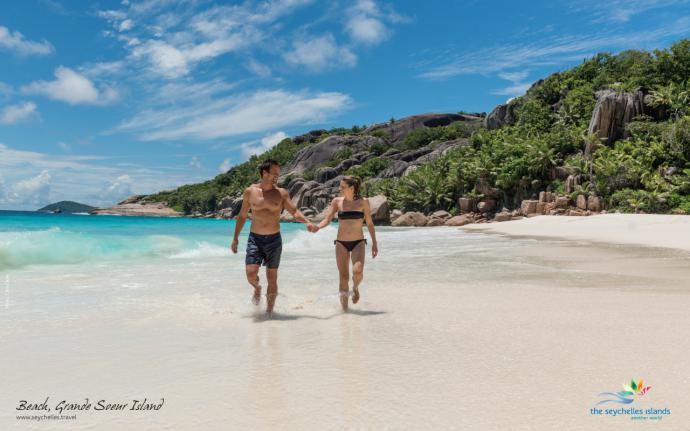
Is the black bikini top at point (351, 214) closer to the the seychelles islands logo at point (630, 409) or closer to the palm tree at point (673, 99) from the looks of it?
the the seychelles islands logo at point (630, 409)

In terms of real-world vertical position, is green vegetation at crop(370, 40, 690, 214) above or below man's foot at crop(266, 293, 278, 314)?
above

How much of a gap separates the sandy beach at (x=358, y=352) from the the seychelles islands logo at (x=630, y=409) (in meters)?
0.04

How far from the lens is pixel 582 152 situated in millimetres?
36594

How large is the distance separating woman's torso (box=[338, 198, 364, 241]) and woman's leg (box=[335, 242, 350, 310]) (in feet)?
0.51

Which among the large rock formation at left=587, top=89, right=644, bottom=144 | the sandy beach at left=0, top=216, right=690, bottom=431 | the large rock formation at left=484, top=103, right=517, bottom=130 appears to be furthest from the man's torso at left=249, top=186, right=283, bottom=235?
the large rock formation at left=484, top=103, right=517, bottom=130

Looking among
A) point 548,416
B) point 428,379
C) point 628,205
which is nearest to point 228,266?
point 428,379

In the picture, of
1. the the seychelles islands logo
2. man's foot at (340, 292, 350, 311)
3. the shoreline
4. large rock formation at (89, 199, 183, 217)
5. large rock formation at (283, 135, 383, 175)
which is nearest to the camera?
the the seychelles islands logo

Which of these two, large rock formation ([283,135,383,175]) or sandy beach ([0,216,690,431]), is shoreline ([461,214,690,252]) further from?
large rock formation ([283,135,383,175])

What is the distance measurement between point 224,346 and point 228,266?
22.5 feet

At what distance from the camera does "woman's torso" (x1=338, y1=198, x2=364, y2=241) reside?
6070 mm

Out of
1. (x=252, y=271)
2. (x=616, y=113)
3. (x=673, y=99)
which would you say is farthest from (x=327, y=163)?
(x=252, y=271)

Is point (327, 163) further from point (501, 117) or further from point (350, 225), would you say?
point (350, 225)

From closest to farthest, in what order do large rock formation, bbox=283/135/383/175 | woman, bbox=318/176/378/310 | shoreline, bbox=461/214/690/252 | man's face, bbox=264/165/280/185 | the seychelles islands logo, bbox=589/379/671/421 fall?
the seychelles islands logo, bbox=589/379/671/421
man's face, bbox=264/165/280/185
woman, bbox=318/176/378/310
shoreline, bbox=461/214/690/252
large rock formation, bbox=283/135/383/175

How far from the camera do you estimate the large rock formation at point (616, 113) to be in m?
35.4
